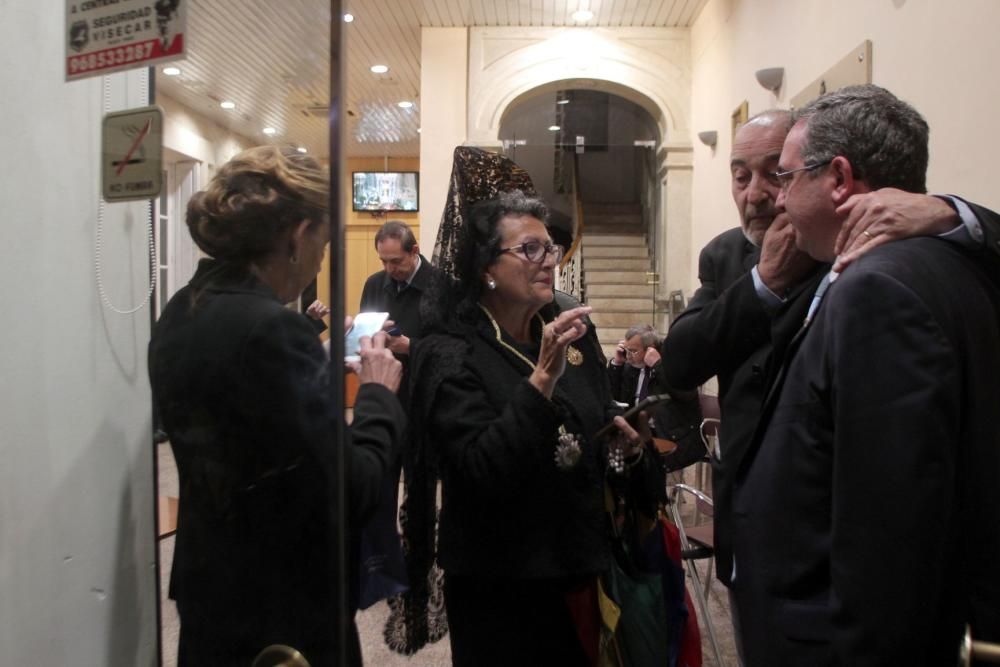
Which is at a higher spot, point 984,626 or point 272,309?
point 272,309

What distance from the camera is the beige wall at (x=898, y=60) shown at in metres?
2.77

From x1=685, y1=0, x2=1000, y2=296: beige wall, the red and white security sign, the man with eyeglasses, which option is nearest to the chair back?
x1=685, y1=0, x2=1000, y2=296: beige wall

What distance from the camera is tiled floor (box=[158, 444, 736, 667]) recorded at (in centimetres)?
76

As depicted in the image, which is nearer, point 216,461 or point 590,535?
point 216,461

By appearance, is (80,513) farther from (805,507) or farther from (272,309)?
(805,507)

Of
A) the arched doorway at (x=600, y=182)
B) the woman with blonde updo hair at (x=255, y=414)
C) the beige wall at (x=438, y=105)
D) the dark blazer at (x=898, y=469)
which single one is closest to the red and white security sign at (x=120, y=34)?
the woman with blonde updo hair at (x=255, y=414)

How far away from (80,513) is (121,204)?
0.32 metres

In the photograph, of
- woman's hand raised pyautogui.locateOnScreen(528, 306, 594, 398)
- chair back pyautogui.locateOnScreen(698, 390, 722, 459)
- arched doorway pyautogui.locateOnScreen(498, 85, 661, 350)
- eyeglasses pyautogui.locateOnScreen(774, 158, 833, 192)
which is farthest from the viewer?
arched doorway pyautogui.locateOnScreen(498, 85, 661, 350)

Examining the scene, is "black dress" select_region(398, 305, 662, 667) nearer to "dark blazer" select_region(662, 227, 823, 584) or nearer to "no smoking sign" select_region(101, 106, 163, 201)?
"dark blazer" select_region(662, 227, 823, 584)

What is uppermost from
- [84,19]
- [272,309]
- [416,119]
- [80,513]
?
[416,119]

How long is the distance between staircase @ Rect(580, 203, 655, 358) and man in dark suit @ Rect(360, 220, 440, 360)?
6142mm

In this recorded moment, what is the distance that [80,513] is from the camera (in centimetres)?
78

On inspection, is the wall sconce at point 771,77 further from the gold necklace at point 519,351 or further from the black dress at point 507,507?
the black dress at point 507,507

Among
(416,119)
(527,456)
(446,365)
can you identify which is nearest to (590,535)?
(527,456)
